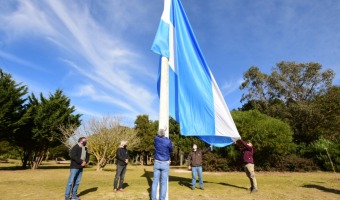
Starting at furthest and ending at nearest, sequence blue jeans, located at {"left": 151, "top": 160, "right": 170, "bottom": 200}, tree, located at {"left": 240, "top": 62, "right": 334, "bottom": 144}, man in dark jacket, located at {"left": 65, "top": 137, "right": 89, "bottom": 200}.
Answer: tree, located at {"left": 240, "top": 62, "right": 334, "bottom": 144} → man in dark jacket, located at {"left": 65, "top": 137, "right": 89, "bottom": 200} → blue jeans, located at {"left": 151, "top": 160, "right": 170, "bottom": 200}

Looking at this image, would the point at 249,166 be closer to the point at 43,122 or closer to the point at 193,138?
the point at 193,138

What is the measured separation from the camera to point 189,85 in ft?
28.2

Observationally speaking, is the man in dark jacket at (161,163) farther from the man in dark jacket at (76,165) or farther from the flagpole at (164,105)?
the man in dark jacket at (76,165)

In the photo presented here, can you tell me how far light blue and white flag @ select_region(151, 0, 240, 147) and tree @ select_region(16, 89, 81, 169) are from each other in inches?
805

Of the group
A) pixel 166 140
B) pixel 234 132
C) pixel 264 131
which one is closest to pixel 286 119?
pixel 264 131

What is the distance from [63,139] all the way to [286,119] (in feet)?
93.7

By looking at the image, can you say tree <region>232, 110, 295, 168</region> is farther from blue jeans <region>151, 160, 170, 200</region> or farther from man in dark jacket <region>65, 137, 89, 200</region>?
man in dark jacket <region>65, 137, 89, 200</region>

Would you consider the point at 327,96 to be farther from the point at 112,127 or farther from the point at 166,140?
the point at 166,140

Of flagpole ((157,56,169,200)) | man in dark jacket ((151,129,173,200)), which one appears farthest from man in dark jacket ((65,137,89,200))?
flagpole ((157,56,169,200))

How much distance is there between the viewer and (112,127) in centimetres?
2728

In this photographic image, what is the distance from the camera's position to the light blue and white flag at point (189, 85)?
835 centimetres

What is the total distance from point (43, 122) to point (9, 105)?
3723mm

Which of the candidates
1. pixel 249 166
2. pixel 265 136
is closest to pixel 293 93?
pixel 265 136

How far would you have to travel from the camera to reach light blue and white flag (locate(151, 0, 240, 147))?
329 inches
